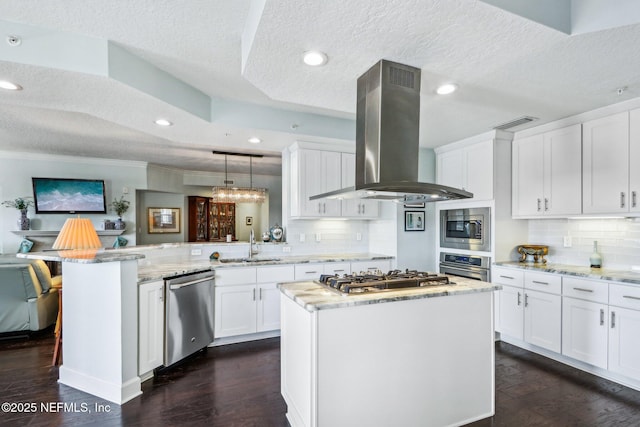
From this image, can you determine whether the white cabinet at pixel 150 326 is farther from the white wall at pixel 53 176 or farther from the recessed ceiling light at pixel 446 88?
the white wall at pixel 53 176

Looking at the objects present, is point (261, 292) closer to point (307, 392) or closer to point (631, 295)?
point (307, 392)

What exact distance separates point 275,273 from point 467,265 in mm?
A: 2434

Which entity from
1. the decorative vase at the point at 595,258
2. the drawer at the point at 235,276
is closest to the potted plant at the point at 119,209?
the drawer at the point at 235,276

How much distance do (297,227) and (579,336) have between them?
10.9ft

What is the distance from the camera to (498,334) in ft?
12.9

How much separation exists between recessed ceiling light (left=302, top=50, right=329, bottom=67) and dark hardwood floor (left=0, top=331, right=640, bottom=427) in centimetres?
247

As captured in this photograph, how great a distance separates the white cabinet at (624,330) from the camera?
2.66 meters

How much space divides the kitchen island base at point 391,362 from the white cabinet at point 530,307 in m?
1.38

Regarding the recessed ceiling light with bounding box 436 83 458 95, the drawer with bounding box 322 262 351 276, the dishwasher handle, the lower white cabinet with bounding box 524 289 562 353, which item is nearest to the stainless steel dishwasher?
the dishwasher handle

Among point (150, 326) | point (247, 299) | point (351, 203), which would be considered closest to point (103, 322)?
point (150, 326)

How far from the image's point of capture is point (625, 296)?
2.72 meters

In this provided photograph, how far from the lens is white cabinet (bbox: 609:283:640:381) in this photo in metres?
2.66

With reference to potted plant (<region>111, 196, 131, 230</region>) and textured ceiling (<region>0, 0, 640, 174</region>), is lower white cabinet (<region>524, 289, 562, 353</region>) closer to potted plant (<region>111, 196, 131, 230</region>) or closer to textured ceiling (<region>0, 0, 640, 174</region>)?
textured ceiling (<region>0, 0, 640, 174</region>)

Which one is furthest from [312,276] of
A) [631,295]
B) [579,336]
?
[631,295]
